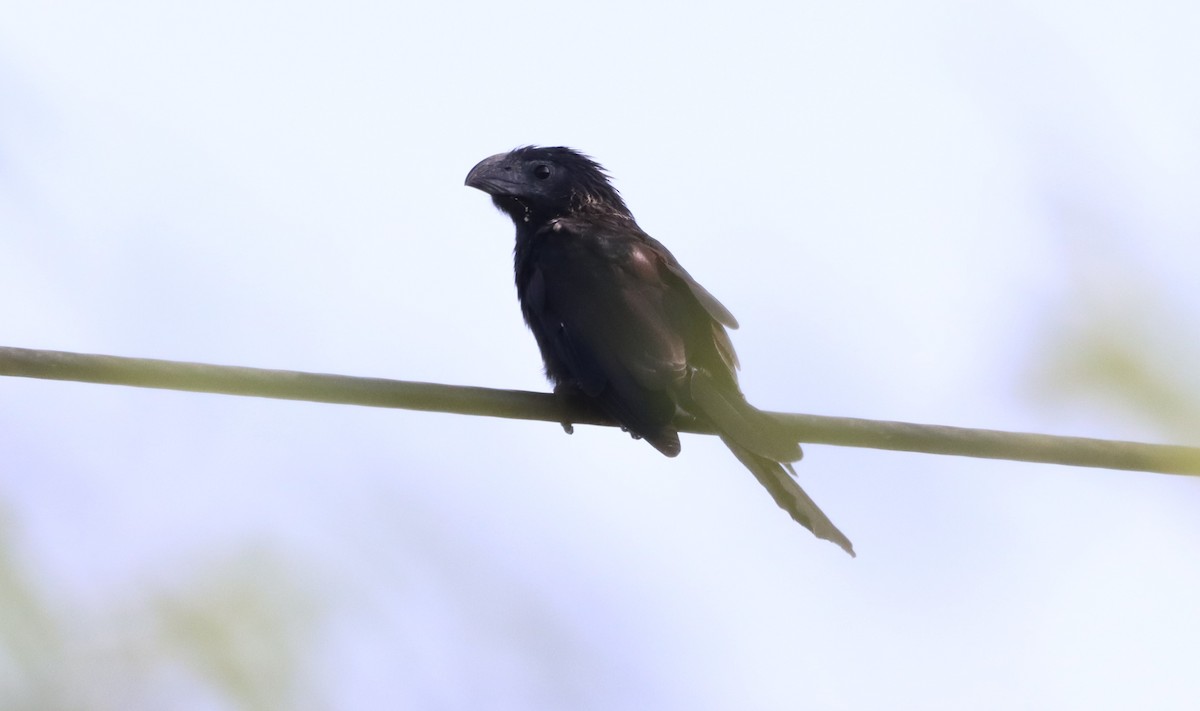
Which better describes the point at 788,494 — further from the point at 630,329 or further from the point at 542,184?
the point at 542,184

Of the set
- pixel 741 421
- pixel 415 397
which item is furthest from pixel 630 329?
pixel 415 397

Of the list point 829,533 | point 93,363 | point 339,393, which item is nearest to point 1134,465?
point 829,533

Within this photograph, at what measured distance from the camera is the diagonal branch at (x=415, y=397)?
2703mm

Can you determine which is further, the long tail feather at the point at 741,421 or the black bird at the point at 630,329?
the black bird at the point at 630,329

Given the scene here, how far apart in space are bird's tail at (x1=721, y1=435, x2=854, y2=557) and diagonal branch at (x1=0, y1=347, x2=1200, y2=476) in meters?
0.63

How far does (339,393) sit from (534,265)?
2.57 m

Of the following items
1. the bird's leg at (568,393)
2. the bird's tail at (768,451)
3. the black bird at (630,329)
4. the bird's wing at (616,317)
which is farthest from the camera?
the bird's leg at (568,393)

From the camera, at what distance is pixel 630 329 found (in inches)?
182

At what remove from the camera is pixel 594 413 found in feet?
15.4

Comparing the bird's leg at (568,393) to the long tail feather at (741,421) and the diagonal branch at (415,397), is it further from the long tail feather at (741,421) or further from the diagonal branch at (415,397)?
the diagonal branch at (415,397)

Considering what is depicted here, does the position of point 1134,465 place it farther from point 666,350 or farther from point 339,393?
point 666,350

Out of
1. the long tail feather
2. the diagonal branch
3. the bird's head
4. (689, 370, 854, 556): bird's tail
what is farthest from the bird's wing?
the diagonal branch

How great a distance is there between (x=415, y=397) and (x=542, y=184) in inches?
135

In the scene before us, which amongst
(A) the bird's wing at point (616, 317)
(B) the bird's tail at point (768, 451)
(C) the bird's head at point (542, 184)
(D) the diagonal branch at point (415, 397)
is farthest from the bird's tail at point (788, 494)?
(C) the bird's head at point (542, 184)
